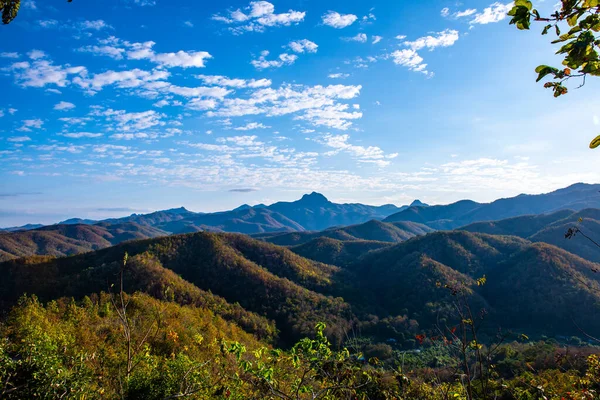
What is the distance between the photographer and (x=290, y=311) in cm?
7575

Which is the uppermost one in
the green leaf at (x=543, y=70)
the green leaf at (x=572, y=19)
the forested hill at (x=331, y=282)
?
the green leaf at (x=572, y=19)

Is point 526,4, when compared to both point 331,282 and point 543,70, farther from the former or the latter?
point 331,282

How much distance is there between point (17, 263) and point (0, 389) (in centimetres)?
9082

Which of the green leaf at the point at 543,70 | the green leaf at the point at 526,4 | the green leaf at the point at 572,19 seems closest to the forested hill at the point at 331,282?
the green leaf at the point at 543,70

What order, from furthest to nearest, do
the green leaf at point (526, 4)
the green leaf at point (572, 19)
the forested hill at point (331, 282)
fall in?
the forested hill at point (331, 282) → the green leaf at point (572, 19) → the green leaf at point (526, 4)

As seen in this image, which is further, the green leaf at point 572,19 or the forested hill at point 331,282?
the forested hill at point 331,282

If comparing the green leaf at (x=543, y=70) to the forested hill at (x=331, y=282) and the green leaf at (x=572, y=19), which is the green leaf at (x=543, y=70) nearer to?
the green leaf at (x=572, y=19)

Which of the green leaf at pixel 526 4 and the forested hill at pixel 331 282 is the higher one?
the green leaf at pixel 526 4

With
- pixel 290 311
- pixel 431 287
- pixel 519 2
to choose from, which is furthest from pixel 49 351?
pixel 431 287

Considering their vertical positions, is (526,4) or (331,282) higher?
(526,4)

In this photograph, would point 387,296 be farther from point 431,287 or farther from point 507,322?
Answer: point 507,322

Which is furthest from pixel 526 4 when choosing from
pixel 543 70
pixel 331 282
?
pixel 331 282

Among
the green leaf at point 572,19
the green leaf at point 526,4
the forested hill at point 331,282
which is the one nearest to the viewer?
the green leaf at point 526,4

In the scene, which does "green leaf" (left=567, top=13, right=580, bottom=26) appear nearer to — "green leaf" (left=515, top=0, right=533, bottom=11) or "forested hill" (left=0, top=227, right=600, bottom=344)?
"green leaf" (left=515, top=0, right=533, bottom=11)
